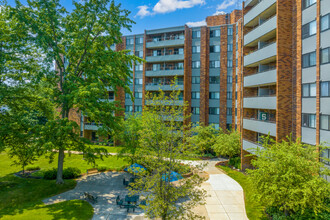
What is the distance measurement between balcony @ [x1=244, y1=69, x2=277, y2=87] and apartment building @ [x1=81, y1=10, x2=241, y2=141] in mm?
13185

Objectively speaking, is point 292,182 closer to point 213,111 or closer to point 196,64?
point 213,111

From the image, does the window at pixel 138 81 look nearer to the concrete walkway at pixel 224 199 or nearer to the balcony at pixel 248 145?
the balcony at pixel 248 145

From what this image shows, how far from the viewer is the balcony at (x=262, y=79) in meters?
20.7

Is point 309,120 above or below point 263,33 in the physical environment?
below

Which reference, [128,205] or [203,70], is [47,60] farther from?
[203,70]

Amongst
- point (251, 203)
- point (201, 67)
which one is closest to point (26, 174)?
point (251, 203)

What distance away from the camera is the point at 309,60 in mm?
17328

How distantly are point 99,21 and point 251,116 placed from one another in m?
21.2

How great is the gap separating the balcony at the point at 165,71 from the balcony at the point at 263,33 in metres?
15.1

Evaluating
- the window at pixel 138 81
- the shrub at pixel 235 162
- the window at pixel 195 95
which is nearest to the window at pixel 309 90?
the shrub at pixel 235 162

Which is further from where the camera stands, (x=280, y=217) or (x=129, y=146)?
(x=129, y=146)

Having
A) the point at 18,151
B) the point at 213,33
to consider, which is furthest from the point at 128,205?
the point at 213,33

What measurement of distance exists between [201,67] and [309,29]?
2300cm

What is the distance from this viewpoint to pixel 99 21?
2030 cm
